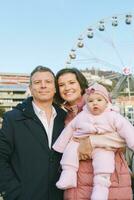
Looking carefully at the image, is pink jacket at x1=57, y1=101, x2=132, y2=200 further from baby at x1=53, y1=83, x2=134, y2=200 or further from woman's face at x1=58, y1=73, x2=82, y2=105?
woman's face at x1=58, y1=73, x2=82, y2=105

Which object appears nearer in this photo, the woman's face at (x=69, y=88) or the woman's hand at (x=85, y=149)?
the woman's hand at (x=85, y=149)

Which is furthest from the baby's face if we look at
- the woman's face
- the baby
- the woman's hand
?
the woman's face

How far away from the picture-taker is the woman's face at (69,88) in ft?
11.0

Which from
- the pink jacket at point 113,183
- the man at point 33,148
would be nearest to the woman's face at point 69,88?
the man at point 33,148

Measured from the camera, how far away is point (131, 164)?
3.16 meters

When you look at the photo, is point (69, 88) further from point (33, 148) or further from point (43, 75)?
point (33, 148)

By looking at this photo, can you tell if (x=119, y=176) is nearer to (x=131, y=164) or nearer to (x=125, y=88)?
(x=131, y=164)

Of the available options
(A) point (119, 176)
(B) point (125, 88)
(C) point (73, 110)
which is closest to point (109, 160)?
(A) point (119, 176)

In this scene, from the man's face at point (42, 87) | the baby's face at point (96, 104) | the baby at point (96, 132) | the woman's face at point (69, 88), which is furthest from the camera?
the woman's face at point (69, 88)

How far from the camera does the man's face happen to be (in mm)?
3227

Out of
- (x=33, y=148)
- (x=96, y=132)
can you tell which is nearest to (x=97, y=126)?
(x=96, y=132)

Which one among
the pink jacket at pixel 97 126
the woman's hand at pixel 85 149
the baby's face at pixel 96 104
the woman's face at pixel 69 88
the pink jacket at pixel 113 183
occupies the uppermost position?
the woman's face at pixel 69 88

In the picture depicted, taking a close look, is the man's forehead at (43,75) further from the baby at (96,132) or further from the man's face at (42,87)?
the baby at (96,132)

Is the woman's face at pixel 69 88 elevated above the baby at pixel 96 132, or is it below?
above
